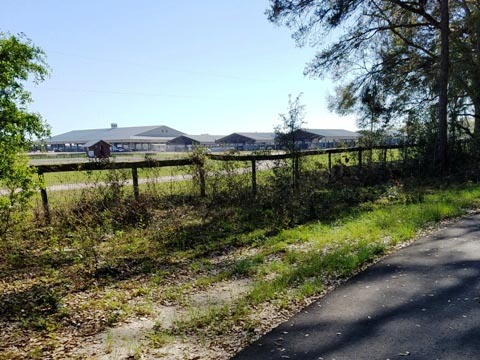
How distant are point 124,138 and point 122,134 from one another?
341 inches

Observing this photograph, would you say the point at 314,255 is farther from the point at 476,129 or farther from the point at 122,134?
the point at 122,134

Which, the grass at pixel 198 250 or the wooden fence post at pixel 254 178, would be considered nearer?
the grass at pixel 198 250

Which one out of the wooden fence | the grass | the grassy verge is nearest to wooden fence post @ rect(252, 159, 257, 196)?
the wooden fence

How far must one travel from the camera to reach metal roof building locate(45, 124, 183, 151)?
9175 cm

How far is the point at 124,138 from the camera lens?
93312 mm

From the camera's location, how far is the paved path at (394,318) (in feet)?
10.9

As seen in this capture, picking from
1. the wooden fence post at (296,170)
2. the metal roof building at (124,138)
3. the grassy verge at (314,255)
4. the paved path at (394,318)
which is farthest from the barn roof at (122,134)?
the paved path at (394,318)

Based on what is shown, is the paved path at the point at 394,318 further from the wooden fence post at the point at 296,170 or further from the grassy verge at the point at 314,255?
the wooden fence post at the point at 296,170

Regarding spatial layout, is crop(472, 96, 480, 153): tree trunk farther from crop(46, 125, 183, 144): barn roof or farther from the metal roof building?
crop(46, 125, 183, 144): barn roof

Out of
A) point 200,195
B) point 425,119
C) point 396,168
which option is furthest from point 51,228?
point 425,119

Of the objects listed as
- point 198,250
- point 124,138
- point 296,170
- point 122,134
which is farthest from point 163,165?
point 122,134

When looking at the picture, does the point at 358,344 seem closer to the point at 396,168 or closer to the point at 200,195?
the point at 200,195

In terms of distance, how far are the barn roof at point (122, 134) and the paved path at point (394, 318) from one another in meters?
92.0

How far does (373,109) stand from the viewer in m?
19.8
